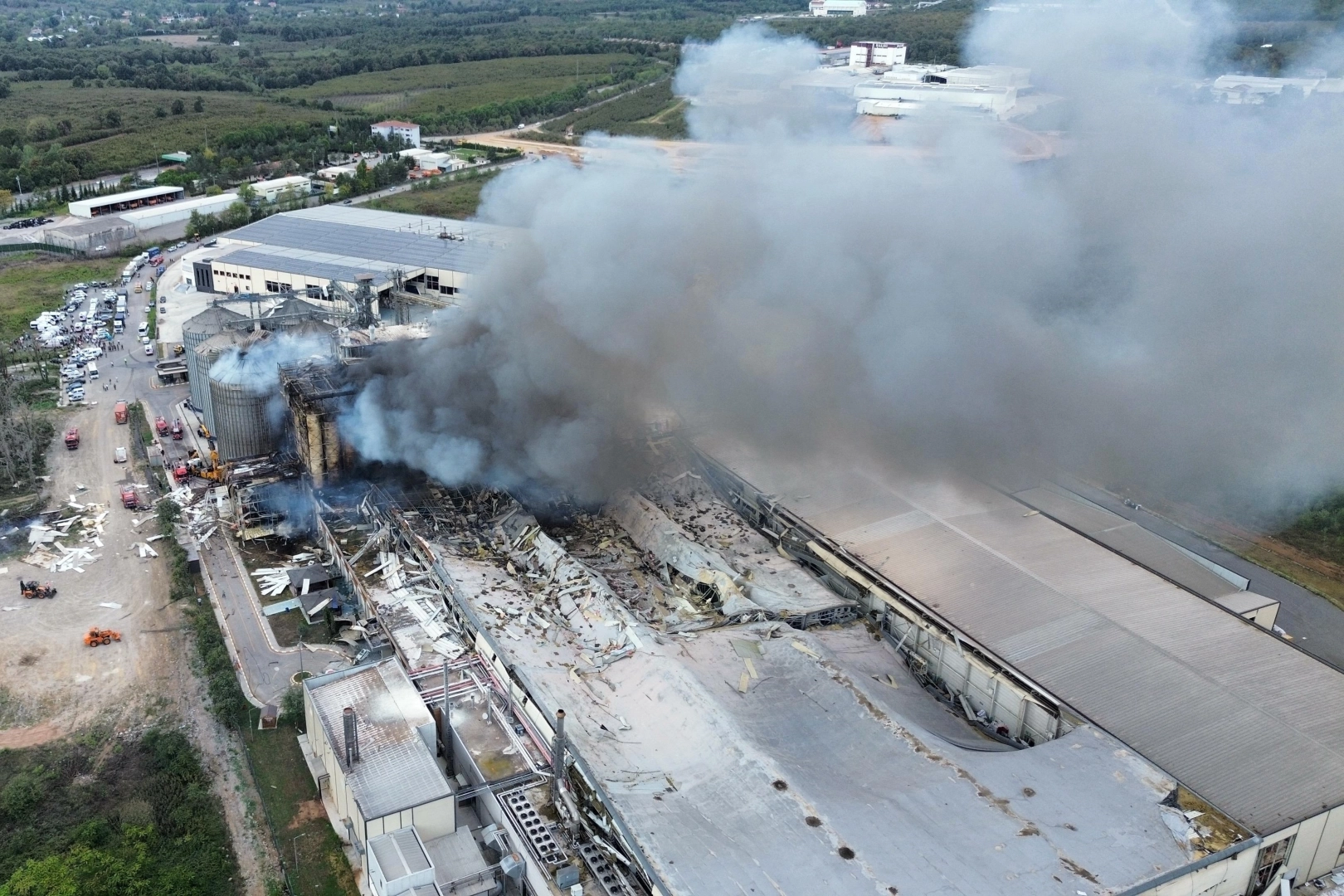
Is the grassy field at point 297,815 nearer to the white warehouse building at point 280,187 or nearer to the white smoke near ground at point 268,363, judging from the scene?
the white smoke near ground at point 268,363

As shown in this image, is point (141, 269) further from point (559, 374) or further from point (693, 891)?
point (693, 891)

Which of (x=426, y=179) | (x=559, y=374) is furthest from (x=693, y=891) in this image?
(x=426, y=179)

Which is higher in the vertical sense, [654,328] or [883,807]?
[654,328]

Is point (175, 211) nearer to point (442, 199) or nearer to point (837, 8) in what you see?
point (442, 199)

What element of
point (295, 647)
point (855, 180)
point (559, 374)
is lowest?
point (295, 647)

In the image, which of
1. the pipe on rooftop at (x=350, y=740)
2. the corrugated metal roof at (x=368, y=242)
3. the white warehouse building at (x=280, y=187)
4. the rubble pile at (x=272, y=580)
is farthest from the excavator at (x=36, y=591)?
the white warehouse building at (x=280, y=187)

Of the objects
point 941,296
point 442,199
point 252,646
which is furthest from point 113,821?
point 442,199

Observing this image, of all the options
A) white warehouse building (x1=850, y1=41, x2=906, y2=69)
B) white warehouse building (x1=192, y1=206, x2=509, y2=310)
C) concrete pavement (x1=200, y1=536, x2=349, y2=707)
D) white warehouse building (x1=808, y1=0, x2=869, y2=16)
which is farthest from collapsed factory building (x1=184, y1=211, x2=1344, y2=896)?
white warehouse building (x1=808, y1=0, x2=869, y2=16)
